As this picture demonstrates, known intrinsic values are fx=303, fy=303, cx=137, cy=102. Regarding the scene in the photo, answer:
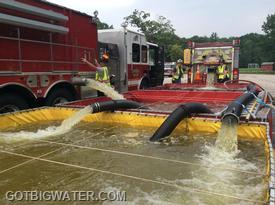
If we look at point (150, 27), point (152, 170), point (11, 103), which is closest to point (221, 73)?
point (11, 103)

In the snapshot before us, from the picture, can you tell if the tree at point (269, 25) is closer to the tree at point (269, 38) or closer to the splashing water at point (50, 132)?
the tree at point (269, 38)

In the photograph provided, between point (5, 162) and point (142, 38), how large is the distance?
9755 mm

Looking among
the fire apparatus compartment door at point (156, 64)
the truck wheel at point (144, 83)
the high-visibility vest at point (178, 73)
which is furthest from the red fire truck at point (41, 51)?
the high-visibility vest at point (178, 73)

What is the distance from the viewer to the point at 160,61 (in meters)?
14.5

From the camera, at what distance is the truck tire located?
7.74 m

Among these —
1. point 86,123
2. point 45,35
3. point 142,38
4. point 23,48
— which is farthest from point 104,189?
point 142,38

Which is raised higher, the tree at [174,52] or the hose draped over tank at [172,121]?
the tree at [174,52]

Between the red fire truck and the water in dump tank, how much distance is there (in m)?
2.22

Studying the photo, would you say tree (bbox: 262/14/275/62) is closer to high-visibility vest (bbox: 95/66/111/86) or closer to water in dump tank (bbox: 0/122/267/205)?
high-visibility vest (bbox: 95/66/111/86)

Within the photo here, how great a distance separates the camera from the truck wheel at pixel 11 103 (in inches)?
253

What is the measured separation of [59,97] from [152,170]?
16.8 feet

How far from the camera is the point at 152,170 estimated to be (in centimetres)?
364

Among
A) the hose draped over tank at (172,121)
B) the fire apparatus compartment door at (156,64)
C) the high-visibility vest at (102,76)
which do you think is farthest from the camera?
the fire apparatus compartment door at (156,64)

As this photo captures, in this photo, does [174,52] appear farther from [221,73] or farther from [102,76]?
[102,76]
